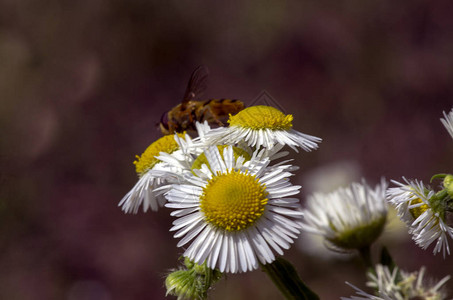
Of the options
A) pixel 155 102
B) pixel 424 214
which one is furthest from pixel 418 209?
pixel 155 102

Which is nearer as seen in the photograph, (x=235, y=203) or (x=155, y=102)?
(x=235, y=203)

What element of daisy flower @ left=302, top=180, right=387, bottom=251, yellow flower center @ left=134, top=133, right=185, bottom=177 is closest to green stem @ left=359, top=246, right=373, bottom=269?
daisy flower @ left=302, top=180, right=387, bottom=251

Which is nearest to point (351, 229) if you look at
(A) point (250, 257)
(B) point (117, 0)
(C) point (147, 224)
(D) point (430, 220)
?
(D) point (430, 220)

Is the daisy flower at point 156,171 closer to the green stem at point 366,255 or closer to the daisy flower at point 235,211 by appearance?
the daisy flower at point 235,211

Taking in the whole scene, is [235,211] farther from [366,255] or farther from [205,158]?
[366,255]

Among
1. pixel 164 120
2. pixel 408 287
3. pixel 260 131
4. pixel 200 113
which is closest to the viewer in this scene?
pixel 408 287

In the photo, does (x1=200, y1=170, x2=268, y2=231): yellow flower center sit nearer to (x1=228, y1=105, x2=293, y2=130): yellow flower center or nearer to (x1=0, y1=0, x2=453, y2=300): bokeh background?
(x1=228, y1=105, x2=293, y2=130): yellow flower center

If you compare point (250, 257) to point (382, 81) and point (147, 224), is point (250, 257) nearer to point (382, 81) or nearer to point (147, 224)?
point (147, 224)
